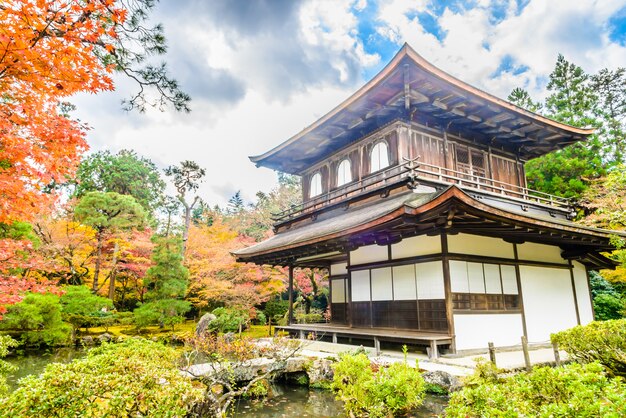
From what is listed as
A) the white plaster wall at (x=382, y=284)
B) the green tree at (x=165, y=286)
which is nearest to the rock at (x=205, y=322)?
the green tree at (x=165, y=286)

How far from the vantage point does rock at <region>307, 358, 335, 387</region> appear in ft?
26.3

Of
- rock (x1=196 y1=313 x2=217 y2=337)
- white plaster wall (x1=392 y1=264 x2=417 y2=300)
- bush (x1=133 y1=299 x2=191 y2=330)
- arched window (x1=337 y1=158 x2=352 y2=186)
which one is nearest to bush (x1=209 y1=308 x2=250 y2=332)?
rock (x1=196 y1=313 x2=217 y2=337)

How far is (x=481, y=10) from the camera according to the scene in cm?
1555

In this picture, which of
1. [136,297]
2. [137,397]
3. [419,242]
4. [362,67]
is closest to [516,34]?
[362,67]

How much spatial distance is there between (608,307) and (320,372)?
14504 millimetres

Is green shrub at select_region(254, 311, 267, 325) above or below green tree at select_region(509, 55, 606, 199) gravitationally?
below

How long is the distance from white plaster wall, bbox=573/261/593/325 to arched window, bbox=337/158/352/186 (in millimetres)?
7982

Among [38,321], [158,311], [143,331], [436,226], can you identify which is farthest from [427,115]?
[143,331]

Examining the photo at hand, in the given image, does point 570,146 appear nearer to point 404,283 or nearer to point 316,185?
point 316,185

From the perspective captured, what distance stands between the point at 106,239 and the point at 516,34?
78.0 ft

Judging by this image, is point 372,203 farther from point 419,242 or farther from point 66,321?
point 66,321

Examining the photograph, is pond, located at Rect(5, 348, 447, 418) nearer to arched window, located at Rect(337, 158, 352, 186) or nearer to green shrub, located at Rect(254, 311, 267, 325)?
arched window, located at Rect(337, 158, 352, 186)

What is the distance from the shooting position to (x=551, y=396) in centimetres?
294

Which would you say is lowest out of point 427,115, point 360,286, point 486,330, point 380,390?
point 380,390
